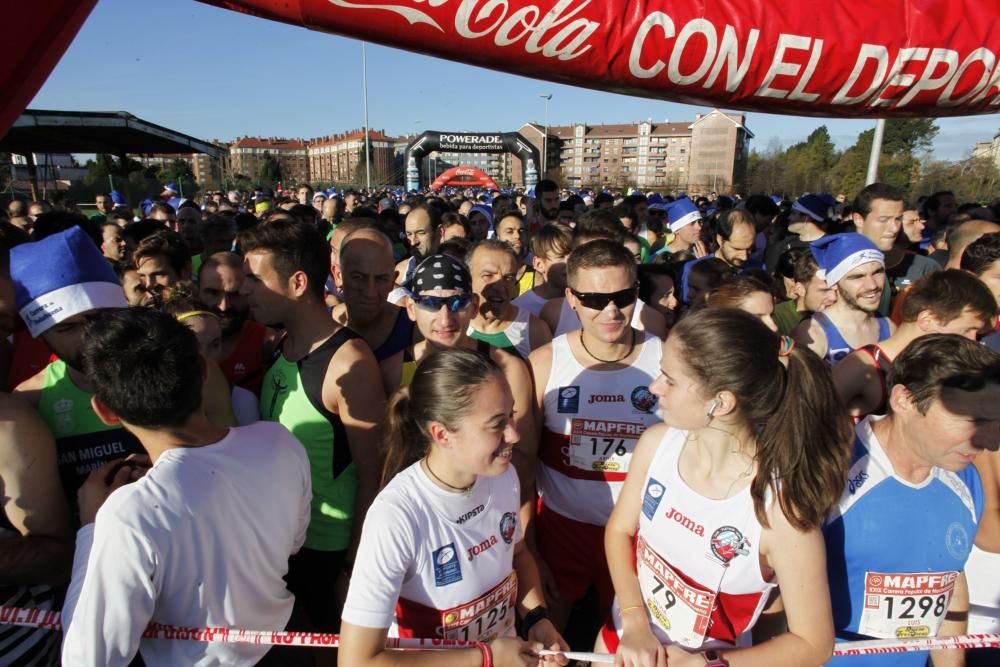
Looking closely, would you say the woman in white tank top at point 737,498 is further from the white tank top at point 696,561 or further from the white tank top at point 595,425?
the white tank top at point 595,425

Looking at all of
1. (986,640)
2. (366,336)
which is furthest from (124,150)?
(986,640)

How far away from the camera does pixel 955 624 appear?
200 centimetres

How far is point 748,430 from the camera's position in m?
1.72

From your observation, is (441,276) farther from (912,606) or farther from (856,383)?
(912,606)

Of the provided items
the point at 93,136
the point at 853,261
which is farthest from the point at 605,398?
the point at 93,136

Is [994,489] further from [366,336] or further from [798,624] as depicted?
[366,336]

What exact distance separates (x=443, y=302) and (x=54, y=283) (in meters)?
1.50

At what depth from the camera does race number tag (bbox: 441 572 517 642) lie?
69.7 inches

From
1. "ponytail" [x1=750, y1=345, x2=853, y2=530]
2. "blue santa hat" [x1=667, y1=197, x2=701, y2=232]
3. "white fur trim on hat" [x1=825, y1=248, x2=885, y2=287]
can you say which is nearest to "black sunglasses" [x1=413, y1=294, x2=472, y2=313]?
"ponytail" [x1=750, y1=345, x2=853, y2=530]

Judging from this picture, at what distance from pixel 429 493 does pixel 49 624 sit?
1248 millimetres

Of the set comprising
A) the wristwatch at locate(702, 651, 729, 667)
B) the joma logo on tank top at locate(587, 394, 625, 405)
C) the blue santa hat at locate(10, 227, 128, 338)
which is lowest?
the wristwatch at locate(702, 651, 729, 667)

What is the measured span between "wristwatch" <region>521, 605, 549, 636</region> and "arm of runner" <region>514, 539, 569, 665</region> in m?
0.02

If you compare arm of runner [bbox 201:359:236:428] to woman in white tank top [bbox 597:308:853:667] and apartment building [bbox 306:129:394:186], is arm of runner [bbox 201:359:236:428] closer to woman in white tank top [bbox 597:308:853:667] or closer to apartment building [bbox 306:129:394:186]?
woman in white tank top [bbox 597:308:853:667]

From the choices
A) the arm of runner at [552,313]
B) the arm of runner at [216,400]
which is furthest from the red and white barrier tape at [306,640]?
the arm of runner at [552,313]
